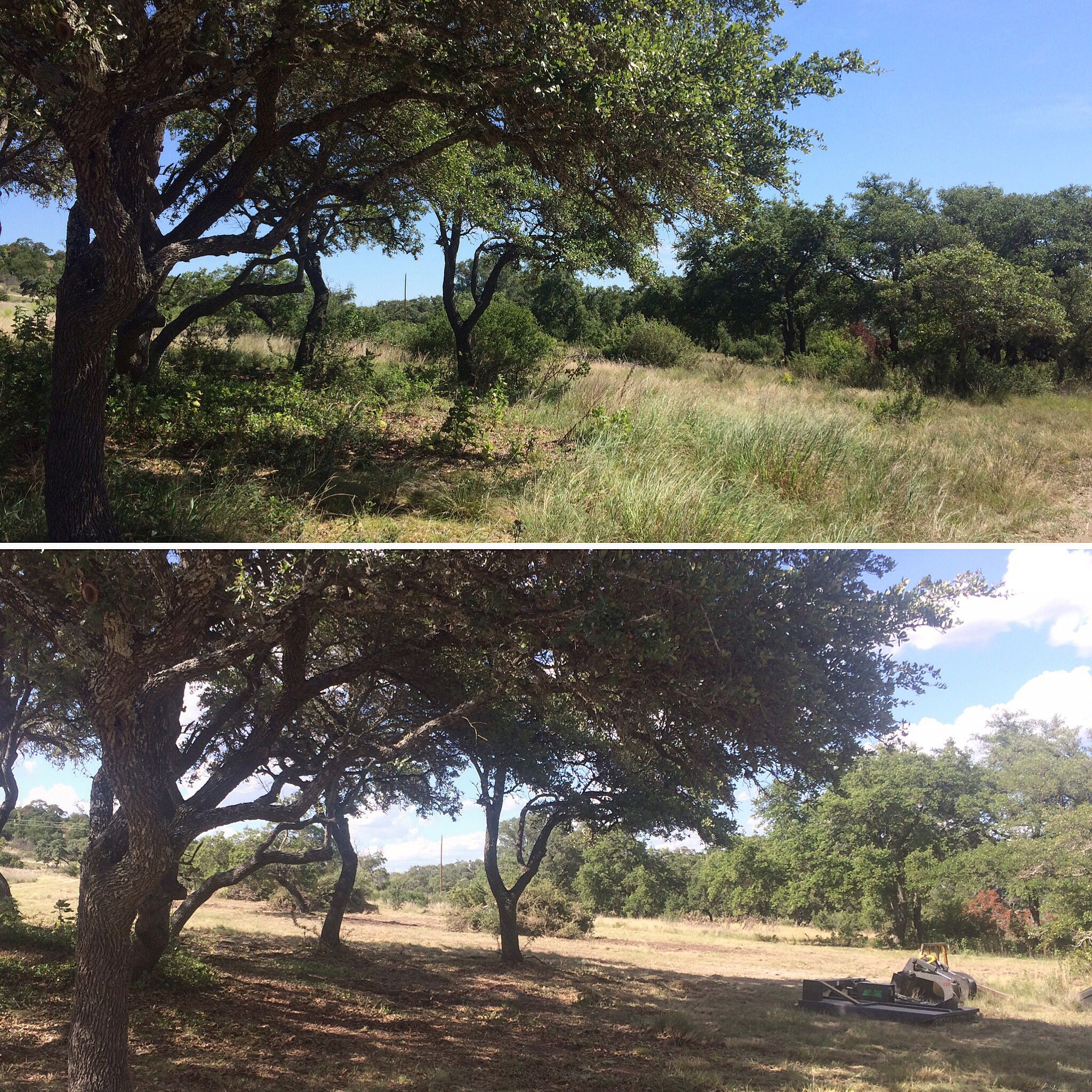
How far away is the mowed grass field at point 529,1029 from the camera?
6.70 m

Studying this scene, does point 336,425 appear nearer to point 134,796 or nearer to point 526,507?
point 526,507

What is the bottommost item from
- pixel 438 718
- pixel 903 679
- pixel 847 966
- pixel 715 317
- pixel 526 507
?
pixel 847 966

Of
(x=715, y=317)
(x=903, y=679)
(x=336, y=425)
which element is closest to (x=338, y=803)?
(x=336, y=425)

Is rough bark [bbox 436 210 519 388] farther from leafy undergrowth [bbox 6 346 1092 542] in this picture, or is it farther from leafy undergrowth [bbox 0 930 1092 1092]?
leafy undergrowth [bbox 0 930 1092 1092]

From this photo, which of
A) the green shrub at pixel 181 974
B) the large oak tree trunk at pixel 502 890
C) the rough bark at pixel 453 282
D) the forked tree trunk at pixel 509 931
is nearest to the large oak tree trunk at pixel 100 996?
the green shrub at pixel 181 974

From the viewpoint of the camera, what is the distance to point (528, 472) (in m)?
8.70

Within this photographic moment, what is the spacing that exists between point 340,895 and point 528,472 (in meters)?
7.56

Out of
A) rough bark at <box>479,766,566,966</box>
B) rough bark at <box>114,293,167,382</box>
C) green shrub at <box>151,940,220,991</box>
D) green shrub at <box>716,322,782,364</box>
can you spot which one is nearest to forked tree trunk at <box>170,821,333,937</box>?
green shrub at <box>151,940,220,991</box>

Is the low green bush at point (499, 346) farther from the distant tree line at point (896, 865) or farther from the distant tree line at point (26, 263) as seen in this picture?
the distant tree line at point (26, 263)

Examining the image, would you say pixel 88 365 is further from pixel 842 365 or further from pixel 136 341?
pixel 842 365

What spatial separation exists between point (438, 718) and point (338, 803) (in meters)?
5.75

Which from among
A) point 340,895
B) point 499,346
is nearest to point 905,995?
point 340,895

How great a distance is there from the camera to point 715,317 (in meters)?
33.7

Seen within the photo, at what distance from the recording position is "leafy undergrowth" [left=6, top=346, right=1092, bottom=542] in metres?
7.10
